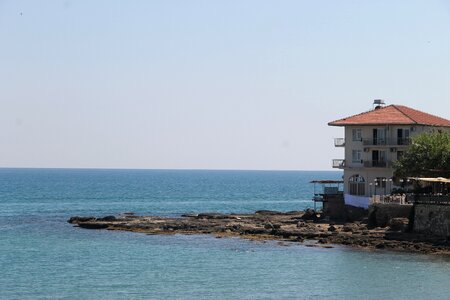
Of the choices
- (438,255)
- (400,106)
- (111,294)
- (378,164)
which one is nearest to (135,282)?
(111,294)

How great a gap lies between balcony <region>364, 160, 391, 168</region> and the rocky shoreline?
277 inches

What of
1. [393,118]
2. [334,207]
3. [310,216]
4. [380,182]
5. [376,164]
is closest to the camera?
[380,182]

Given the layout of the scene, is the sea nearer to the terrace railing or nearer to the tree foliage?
the terrace railing

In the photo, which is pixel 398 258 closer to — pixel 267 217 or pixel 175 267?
pixel 175 267

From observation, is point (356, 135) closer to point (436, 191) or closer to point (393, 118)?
point (393, 118)

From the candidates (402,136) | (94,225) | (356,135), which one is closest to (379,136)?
(402,136)

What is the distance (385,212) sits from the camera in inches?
2879

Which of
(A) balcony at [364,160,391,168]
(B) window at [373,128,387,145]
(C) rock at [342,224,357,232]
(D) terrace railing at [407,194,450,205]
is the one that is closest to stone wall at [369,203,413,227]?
(D) terrace railing at [407,194,450,205]

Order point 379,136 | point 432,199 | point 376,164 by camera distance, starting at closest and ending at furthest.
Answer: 1. point 432,199
2. point 376,164
3. point 379,136

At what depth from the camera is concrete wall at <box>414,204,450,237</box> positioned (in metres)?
65.1

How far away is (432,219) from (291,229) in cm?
1404

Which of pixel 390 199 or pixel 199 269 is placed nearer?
pixel 199 269

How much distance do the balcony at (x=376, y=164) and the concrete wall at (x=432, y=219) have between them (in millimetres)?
16221

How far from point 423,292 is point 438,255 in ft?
41.7
